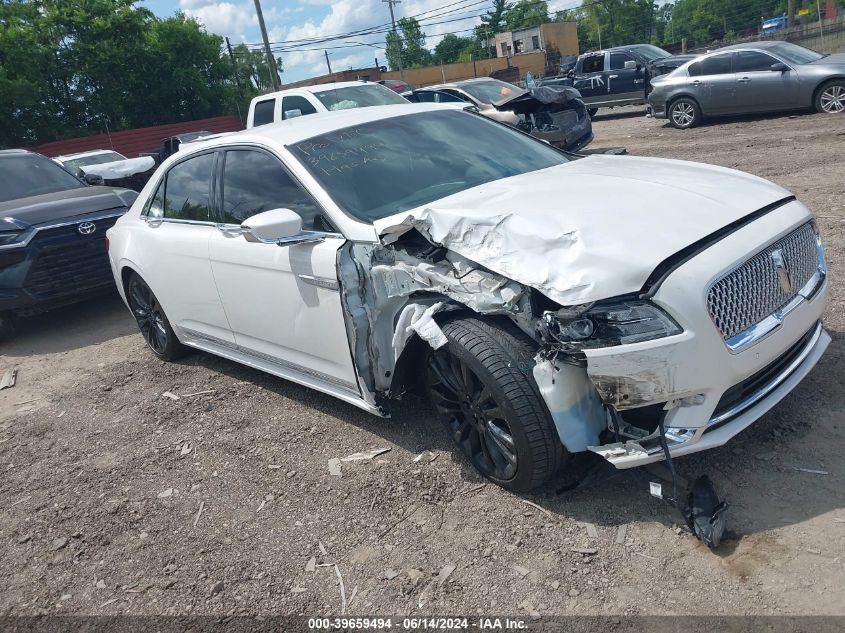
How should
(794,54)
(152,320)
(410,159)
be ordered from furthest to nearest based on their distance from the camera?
(794,54) < (152,320) < (410,159)

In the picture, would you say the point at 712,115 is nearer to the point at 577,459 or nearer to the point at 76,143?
the point at 577,459

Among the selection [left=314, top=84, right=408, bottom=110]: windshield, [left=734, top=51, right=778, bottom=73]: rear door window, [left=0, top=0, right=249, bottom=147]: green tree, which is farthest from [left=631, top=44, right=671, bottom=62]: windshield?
[left=0, top=0, right=249, bottom=147]: green tree

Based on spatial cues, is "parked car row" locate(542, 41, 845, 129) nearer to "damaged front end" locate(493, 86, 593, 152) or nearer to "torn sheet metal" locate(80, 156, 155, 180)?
"damaged front end" locate(493, 86, 593, 152)

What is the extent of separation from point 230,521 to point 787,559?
8.03 ft

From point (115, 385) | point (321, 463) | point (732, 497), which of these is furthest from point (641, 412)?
point (115, 385)

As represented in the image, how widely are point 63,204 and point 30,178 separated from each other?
125 centimetres

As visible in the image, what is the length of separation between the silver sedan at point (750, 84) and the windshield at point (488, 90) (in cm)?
324

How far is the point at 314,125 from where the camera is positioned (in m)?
4.30

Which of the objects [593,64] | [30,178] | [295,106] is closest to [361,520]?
[30,178]

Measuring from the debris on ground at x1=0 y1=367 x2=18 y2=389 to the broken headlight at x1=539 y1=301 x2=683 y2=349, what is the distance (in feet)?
16.9

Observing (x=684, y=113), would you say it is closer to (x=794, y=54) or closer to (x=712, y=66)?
Answer: (x=712, y=66)

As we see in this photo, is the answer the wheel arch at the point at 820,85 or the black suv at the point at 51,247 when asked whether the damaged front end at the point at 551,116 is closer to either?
the wheel arch at the point at 820,85

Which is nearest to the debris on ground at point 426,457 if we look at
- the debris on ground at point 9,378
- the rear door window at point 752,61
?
the debris on ground at point 9,378

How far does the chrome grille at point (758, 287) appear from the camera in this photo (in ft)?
8.74
